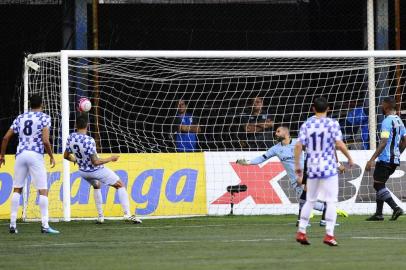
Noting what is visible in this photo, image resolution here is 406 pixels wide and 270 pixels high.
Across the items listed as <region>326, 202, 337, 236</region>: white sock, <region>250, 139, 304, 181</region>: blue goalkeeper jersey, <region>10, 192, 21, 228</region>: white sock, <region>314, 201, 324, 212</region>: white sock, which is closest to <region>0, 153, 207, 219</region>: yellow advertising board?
<region>250, 139, 304, 181</region>: blue goalkeeper jersey

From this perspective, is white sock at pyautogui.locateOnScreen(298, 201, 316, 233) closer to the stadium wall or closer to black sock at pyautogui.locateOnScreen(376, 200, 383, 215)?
black sock at pyautogui.locateOnScreen(376, 200, 383, 215)

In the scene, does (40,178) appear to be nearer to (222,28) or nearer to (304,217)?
(304,217)

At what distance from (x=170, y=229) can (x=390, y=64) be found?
25.4 feet

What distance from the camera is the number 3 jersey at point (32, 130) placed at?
18281mm

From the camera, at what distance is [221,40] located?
2808 centimetres

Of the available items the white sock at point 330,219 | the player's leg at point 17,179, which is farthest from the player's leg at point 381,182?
the player's leg at point 17,179

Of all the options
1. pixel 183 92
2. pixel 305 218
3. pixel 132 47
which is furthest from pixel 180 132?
pixel 305 218

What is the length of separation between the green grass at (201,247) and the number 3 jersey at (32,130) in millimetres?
1389

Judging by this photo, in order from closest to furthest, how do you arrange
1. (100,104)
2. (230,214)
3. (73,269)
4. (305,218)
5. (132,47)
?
1. (73,269)
2. (305,218)
3. (230,214)
4. (100,104)
5. (132,47)

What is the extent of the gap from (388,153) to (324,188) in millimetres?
6314

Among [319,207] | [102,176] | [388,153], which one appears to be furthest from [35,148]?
[388,153]

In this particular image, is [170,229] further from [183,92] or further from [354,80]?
[354,80]

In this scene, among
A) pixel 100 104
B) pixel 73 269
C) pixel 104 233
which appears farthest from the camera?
pixel 100 104

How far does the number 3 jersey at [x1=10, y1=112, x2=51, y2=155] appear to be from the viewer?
18.3 metres
